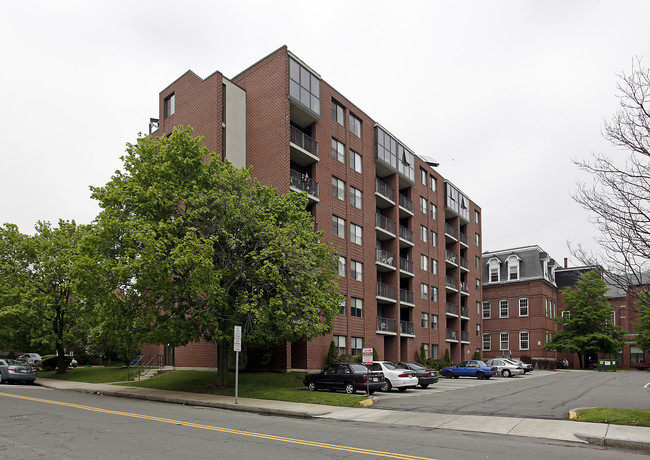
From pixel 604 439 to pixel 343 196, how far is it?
2589cm

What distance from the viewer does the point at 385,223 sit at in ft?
137

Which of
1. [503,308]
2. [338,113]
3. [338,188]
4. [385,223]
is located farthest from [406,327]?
[503,308]

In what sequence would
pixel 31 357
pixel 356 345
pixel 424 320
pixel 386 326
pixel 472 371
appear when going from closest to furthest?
pixel 356 345
pixel 472 371
pixel 386 326
pixel 424 320
pixel 31 357

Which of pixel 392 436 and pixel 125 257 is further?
pixel 125 257

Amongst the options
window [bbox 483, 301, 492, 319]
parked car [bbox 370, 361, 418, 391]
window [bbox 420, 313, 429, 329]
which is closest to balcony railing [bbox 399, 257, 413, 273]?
window [bbox 420, 313, 429, 329]

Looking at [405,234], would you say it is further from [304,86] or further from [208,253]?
[208,253]

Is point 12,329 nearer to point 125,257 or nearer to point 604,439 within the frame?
point 125,257

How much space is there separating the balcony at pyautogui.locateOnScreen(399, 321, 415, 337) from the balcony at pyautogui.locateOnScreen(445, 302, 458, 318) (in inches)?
398

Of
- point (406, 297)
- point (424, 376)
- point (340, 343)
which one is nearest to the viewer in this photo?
point (424, 376)

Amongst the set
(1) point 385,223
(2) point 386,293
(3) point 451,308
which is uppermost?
(1) point 385,223

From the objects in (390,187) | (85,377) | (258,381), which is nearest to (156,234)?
(258,381)

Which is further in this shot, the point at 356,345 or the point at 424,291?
the point at 424,291

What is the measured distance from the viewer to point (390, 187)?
4328cm

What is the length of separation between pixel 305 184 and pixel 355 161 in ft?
22.8
